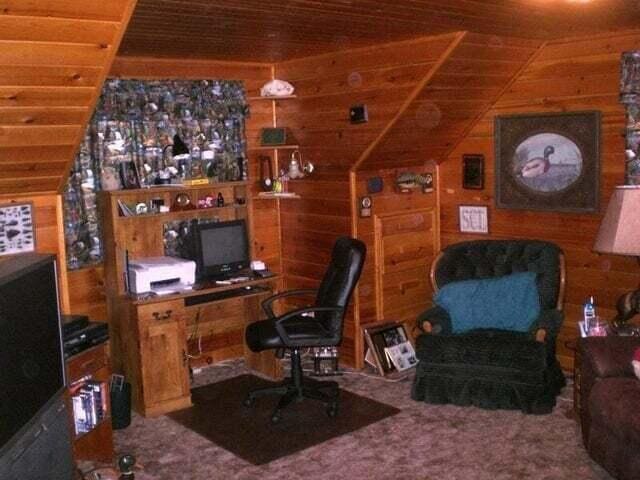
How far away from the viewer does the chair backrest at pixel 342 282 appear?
477 centimetres

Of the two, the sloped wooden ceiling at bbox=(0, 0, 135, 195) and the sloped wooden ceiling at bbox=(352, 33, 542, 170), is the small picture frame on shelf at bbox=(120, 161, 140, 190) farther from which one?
the sloped wooden ceiling at bbox=(352, 33, 542, 170)

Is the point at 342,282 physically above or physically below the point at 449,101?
below

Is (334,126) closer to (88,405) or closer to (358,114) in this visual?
(358,114)

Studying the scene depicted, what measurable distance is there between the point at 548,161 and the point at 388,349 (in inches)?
69.7

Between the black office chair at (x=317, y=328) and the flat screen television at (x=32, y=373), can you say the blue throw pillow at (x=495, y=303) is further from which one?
the flat screen television at (x=32, y=373)

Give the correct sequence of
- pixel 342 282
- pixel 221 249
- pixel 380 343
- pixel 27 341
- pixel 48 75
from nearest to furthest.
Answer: pixel 27 341 < pixel 48 75 < pixel 342 282 < pixel 221 249 < pixel 380 343

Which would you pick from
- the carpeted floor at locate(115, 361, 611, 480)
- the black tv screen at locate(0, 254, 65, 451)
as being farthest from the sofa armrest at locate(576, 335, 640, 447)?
the black tv screen at locate(0, 254, 65, 451)

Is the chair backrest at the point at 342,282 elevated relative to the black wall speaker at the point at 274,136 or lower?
lower

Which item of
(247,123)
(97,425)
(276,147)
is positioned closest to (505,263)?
(276,147)

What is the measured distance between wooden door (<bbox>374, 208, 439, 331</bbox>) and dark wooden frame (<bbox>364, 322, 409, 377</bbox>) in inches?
6.3

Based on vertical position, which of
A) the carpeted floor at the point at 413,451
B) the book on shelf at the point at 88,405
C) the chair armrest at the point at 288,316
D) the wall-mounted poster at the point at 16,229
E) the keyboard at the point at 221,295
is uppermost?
the wall-mounted poster at the point at 16,229

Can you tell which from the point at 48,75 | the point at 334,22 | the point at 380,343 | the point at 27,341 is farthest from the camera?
the point at 380,343

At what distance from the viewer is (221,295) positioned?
210 inches

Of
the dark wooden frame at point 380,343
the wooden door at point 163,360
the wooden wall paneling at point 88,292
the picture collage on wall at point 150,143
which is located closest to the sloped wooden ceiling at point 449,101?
the picture collage on wall at point 150,143
